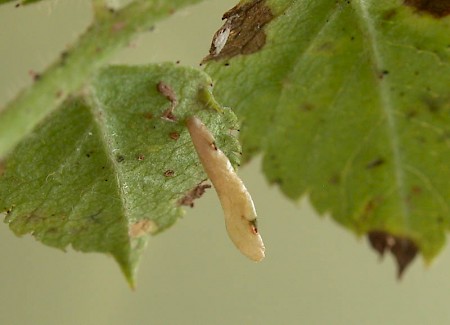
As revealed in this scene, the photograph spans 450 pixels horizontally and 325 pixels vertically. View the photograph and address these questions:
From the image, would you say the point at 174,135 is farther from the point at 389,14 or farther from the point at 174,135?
the point at 389,14

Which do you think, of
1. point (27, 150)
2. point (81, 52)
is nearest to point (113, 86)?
point (27, 150)

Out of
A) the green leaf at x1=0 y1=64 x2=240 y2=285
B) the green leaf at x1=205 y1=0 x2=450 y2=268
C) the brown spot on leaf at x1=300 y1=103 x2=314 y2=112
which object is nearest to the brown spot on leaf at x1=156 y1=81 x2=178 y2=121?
the green leaf at x1=0 y1=64 x2=240 y2=285

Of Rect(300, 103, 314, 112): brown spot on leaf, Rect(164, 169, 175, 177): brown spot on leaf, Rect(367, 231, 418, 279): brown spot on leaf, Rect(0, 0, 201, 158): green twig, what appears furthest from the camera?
A: Rect(164, 169, 175, 177): brown spot on leaf

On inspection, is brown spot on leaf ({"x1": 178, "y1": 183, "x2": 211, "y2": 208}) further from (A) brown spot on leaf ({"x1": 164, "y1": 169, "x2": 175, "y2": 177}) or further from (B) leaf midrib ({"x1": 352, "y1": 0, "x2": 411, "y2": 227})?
(B) leaf midrib ({"x1": 352, "y1": 0, "x2": 411, "y2": 227})

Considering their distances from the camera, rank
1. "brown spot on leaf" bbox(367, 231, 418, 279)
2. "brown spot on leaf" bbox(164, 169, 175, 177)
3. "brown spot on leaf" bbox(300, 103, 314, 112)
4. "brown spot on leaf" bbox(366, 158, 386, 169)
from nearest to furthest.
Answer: "brown spot on leaf" bbox(367, 231, 418, 279), "brown spot on leaf" bbox(366, 158, 386, 169), "brown spot on leaf" bbox(300, 103, 314, 112), "brown spot on leaf" bbox(164, 169, 175, 177)

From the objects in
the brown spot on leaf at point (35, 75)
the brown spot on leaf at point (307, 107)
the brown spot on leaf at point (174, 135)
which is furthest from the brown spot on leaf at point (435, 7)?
the brown spot on leaf at point (35, 75)

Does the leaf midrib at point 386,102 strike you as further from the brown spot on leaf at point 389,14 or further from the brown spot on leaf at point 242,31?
the brown spot on leaf at point 242,31
